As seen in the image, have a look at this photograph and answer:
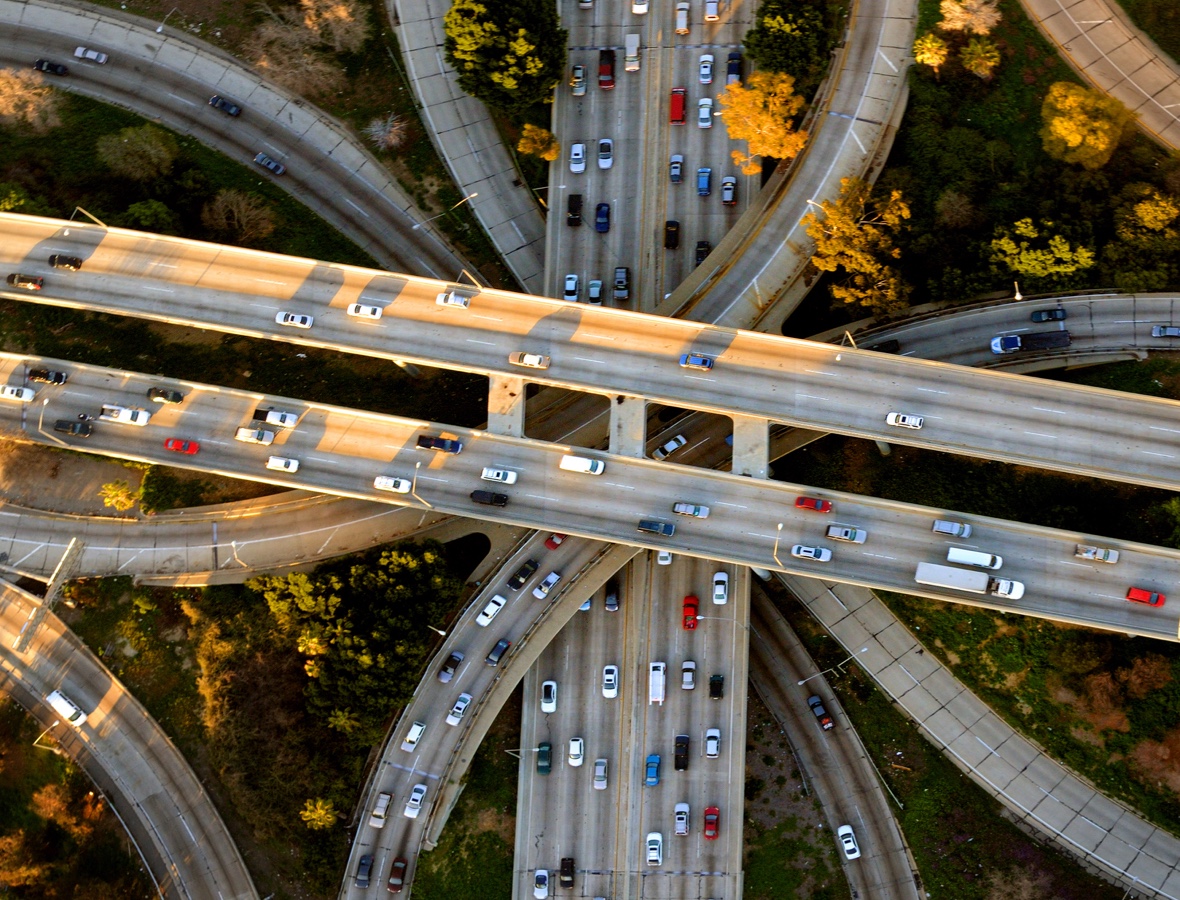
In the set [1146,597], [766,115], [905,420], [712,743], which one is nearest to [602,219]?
[766,115]

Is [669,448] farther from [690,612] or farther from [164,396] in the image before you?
[164,396]

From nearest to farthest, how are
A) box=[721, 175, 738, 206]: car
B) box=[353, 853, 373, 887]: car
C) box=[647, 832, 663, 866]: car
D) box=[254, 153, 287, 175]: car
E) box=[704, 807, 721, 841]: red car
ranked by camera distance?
box=[353, 853, 373, 887]: car < box=[647, 832, 663, 866]: car < box=[704, 807, 721, 841]: red car < box=[721, 175, 738, 206]: car < box=[254, 153, 287, 175]: car

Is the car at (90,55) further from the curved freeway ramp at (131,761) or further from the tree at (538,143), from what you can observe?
the curved freeway ramp at (131,761)

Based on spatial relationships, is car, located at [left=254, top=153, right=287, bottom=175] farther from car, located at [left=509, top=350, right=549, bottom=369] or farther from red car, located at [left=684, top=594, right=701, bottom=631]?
red car, located at [left=684, top=594, right=701, bottom=631]

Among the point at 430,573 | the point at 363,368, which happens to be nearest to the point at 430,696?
the point at 430,573

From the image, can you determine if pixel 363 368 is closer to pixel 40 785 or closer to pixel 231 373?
pixel 231 373

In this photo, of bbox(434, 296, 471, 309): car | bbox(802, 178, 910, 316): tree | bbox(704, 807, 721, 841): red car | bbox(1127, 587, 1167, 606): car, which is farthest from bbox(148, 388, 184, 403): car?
bbox(1127, 587, 1167, 606): car
